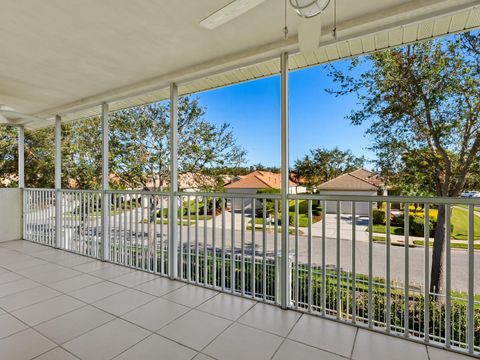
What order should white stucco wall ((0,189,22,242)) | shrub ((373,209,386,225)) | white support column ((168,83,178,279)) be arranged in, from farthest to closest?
white stucco wall ((0,189,22,242)) → white support column ((168,83,178,279)) → shrub ((373,209,386,225))

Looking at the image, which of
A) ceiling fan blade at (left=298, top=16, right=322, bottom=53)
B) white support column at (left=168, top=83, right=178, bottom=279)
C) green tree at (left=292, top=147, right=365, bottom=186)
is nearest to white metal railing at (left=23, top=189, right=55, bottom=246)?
white support column at (left=168, top=83, right=178, bottom=279)

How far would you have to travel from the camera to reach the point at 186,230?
3443 mm

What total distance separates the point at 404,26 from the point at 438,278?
3.85m

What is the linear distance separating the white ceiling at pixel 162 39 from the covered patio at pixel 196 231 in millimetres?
13

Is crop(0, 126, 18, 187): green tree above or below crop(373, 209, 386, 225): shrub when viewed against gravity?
above

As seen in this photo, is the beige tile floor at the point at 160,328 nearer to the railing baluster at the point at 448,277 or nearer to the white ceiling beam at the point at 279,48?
the railing baluster at the point at 448,277

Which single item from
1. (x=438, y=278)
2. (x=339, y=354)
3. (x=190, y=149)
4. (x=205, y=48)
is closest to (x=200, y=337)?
(x=339, y=354)

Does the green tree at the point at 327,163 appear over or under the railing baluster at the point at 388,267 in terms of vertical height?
over

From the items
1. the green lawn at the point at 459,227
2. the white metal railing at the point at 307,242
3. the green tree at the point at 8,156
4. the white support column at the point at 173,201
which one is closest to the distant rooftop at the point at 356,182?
the white metal railing at the point at 307,242

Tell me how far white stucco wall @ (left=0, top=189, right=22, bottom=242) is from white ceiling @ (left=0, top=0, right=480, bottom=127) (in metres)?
2.59

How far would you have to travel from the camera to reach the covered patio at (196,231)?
1.80 m

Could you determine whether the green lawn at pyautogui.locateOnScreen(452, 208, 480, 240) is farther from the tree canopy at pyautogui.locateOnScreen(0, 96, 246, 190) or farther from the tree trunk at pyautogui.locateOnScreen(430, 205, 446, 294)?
the tree canopy at pyautogui.locateOnScreen(0, 96, 246, 190)

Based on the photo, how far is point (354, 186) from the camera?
10.4 feet

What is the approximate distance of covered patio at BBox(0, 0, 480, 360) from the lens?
1.80 metres
